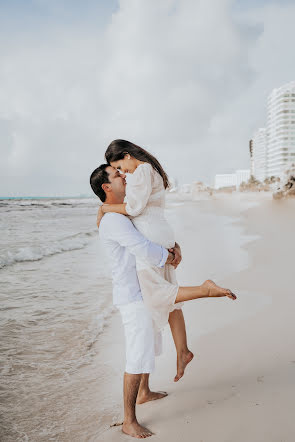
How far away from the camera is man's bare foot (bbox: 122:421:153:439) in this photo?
2303 millimetres

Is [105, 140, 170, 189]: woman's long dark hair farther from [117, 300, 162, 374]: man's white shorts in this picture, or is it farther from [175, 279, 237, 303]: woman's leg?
[117, 300, 162, 374]: man's white shorts

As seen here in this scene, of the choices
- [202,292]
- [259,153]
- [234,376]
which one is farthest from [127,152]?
[259,153]

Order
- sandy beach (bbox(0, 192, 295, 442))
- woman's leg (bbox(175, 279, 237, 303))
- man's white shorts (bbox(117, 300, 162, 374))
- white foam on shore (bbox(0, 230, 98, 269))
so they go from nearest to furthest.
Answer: woman's leg (bbox(175, 279, 237, 303)) → man's white shorts (bbox(117, 300, 162, 374)) → sandy beach (bbox(0, 192, 295, 442)) → white foam on shore (bbox(0, 230, 98, 269))

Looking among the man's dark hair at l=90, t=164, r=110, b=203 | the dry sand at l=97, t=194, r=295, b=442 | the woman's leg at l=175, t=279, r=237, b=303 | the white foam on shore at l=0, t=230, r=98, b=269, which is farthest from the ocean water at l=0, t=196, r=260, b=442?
the man's dark hair at l=90, t=164, r=110, b=203

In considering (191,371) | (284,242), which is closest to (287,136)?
(284,242)

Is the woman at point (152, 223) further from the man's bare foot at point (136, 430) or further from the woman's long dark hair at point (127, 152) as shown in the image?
the man's bare foot at point (136, 430)

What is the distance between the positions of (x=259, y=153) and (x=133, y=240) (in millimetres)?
149885

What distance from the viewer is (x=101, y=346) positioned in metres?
4.01

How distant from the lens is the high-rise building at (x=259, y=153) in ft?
452

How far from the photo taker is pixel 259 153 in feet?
468

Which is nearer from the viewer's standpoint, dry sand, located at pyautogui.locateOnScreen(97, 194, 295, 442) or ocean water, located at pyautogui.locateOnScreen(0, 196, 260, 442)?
dry sand, located at pyautogui.locateOnScreen(97, 194, 295, 442)

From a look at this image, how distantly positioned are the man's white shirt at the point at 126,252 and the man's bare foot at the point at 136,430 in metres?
0.79

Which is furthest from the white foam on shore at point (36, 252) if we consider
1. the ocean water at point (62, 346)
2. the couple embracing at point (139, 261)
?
the couple embracing at point (139, 261)

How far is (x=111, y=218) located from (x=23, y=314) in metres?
3.48
